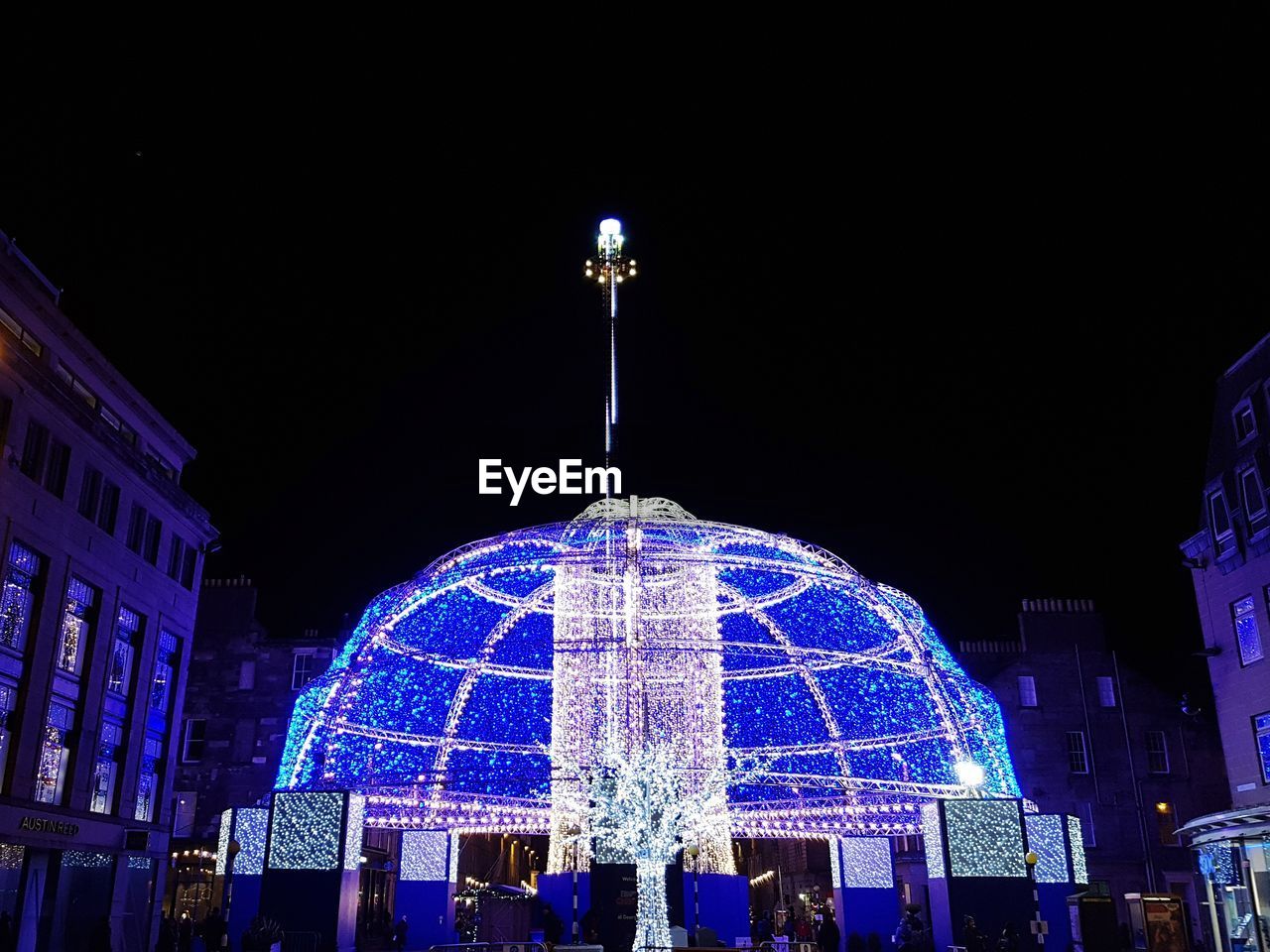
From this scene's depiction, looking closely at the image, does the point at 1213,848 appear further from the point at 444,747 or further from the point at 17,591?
the point at 17,591

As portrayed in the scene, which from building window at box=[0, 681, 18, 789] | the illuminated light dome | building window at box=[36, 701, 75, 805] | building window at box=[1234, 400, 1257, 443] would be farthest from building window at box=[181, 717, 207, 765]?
building window at box=[1234, 400, 1257, 443]

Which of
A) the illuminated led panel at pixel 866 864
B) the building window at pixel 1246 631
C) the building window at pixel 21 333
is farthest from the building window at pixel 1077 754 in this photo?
the building window at pixel 21 333

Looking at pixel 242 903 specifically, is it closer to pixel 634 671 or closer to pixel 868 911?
pixel 634 671

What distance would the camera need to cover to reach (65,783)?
27.4 m

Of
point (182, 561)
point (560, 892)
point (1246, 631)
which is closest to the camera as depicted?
point (560, 892)

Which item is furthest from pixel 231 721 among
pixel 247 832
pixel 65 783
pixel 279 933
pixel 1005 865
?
pixel 1005 865

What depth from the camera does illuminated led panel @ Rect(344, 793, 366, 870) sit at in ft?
71.9

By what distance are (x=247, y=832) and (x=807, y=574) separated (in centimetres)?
1366

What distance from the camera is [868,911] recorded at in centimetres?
2634

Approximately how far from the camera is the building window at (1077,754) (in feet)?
128

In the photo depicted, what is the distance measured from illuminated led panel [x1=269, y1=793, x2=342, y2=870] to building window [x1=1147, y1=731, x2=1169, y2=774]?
1206 inches

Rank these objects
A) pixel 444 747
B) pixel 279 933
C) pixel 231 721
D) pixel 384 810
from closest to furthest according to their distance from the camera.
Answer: pixel 279 933 < pixel 384 810 < pixel 444 747 < pixel 231 721

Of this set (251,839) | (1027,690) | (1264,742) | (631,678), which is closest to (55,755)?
(251,839)

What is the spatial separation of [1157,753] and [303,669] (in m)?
32.8
